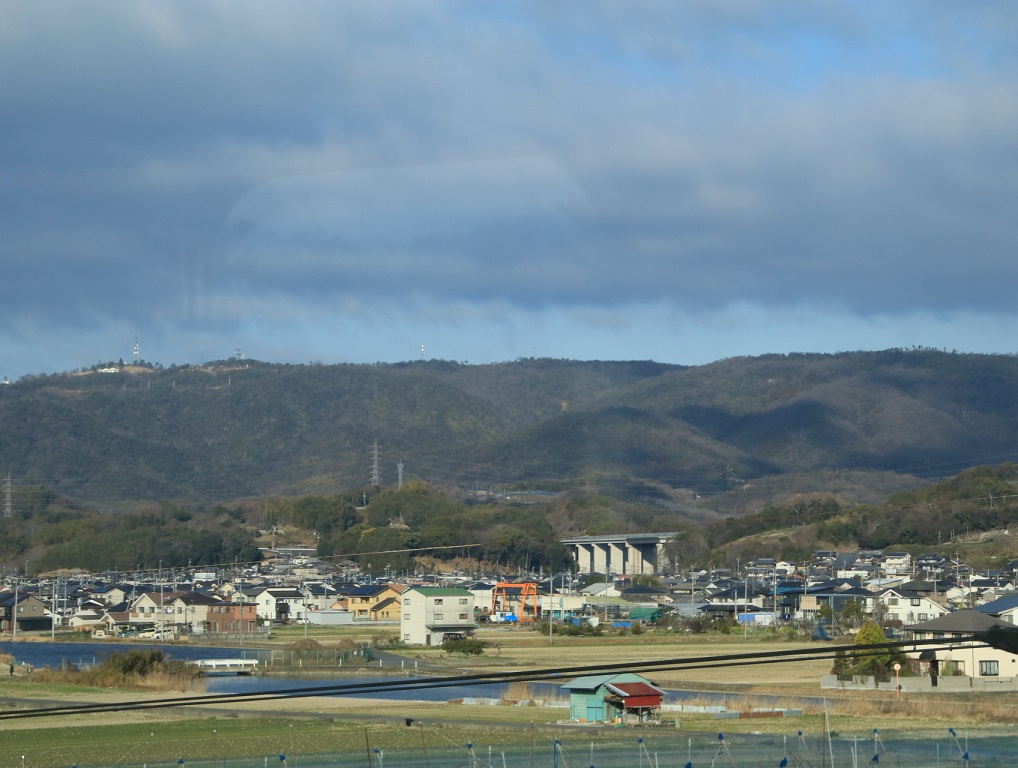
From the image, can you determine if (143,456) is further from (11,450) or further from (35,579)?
(35,579)

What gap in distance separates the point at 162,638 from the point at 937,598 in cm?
2743

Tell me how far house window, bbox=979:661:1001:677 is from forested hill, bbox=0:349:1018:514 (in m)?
98.5

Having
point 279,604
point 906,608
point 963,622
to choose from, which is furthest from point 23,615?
point 963,622

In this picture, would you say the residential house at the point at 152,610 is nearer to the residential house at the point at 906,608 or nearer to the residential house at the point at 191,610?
the residential house at the point at 191,610

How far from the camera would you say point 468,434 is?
584 ft

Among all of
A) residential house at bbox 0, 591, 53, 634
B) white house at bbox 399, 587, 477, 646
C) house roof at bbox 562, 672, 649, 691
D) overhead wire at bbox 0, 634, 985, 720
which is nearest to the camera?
overhead wire at bbox 0, 634, 985, 720

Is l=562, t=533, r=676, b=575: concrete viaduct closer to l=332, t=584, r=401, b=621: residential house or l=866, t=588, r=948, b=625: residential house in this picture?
l=332, t=584, r=401, b=621: residential house

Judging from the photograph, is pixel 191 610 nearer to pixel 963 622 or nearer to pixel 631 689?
pixel 963 622

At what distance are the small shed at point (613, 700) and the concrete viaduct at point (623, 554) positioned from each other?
217 ft

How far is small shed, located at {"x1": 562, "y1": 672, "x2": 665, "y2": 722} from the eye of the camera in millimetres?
20000

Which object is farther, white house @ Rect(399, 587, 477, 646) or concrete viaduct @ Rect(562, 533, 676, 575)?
concrete viaduct @ Rect(562, 533, 676, 575)

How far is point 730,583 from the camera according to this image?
205 feet

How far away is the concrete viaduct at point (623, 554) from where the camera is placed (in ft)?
289

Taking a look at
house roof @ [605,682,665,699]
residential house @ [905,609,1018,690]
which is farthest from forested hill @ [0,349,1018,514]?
house roof @ [605,682,665,699]
